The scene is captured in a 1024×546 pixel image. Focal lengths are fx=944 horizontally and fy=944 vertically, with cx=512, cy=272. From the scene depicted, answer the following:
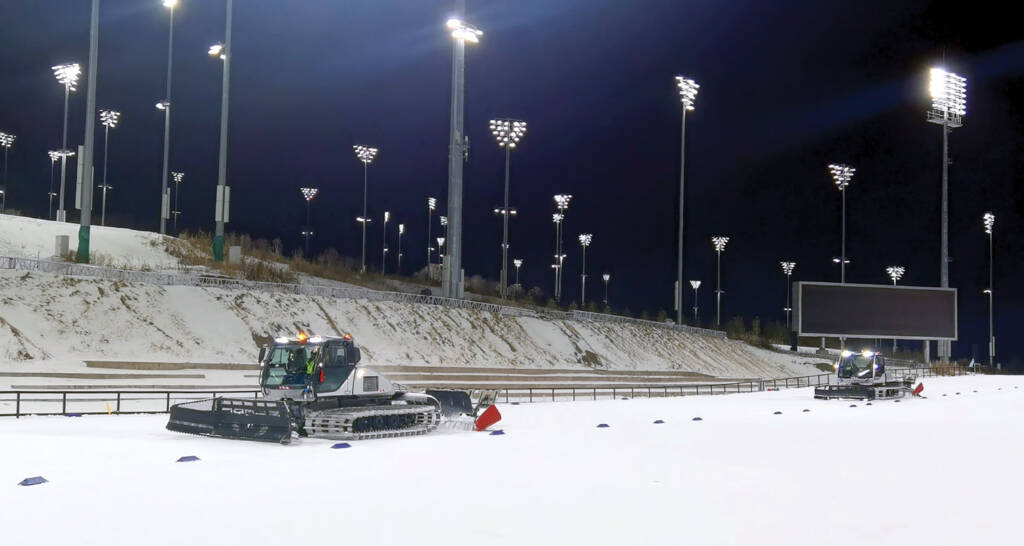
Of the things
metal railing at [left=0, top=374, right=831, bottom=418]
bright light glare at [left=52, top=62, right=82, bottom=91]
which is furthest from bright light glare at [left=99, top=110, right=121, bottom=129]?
metal railing at [left=0, top=374, right=831, bottom=418]

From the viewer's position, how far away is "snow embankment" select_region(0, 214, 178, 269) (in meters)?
56.7

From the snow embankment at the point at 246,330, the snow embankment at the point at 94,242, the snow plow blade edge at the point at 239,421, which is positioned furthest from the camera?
the snow embankment at the point at 94,242

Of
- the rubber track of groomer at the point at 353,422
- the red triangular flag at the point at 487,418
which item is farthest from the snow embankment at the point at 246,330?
the rubber track of groomer at the point at 353,422

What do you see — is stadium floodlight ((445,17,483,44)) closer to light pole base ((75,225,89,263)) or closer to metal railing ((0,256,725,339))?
metal railing ((0,256,725,339))


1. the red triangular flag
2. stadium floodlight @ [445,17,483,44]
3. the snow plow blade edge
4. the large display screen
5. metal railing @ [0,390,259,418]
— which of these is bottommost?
metal railing @ [0,390,259,418]

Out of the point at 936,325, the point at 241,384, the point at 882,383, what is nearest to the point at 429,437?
the point at 241,384

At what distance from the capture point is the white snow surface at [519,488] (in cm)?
964

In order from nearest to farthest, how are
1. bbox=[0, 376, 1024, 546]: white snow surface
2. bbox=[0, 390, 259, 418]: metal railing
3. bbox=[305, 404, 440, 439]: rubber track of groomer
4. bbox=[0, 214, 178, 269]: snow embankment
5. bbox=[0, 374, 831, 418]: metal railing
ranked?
A: bbox=[0, 376, 1024, 546]: white snow surface
bbox=[305, 404, 440, 439]: rubber track of groomer
bbox=[0, 374, 831, 418]: metal railing
bbox=[0, 390, 259, 418]: metal railing
bbox=[0, 214, 178, 269]: snow embankment

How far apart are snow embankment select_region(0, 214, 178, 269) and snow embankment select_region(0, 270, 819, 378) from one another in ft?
34.8

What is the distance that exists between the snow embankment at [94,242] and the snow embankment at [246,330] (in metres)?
10.6

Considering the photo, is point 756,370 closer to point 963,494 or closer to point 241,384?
point 241,384

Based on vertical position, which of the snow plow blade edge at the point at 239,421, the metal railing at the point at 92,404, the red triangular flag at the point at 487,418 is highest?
the snow plow blade edge at the point at 239,421

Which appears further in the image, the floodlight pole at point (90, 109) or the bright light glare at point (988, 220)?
the bright light glare at point (988, 220)

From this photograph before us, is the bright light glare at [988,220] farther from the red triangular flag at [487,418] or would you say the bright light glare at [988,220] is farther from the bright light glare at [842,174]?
the red triangular flag at [487,418]
